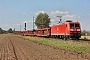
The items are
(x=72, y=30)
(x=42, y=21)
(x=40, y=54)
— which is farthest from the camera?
(x=42, y=21)

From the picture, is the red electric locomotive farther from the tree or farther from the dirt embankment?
the tree

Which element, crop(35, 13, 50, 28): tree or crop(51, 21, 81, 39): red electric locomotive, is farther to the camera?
crop(35, 13, 50, 28): tree

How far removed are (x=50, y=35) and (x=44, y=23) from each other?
255 ft

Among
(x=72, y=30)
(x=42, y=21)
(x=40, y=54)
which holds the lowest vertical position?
(x=40, y=54)

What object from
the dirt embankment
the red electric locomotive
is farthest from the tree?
the dirt embankment

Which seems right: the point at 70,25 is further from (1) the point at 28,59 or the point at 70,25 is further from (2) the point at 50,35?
(1) the point at 28,59

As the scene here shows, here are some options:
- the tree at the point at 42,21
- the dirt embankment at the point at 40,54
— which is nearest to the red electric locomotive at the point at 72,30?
the dirt embankment at the point at 40,54

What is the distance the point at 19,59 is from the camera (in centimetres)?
1382

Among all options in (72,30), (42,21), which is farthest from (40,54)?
(42,21)

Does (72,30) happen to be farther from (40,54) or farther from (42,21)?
(42,21)

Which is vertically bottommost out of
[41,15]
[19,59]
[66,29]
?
[19,59]

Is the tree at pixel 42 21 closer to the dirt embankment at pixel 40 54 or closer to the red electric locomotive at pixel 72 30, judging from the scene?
the red electric locomotive at pixel 72 30

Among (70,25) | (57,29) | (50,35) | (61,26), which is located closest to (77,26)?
(70,25)

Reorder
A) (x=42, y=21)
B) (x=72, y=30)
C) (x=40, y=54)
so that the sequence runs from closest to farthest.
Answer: (x=40, y=54) < (x=72, y=30) < (x=42, y=21)
